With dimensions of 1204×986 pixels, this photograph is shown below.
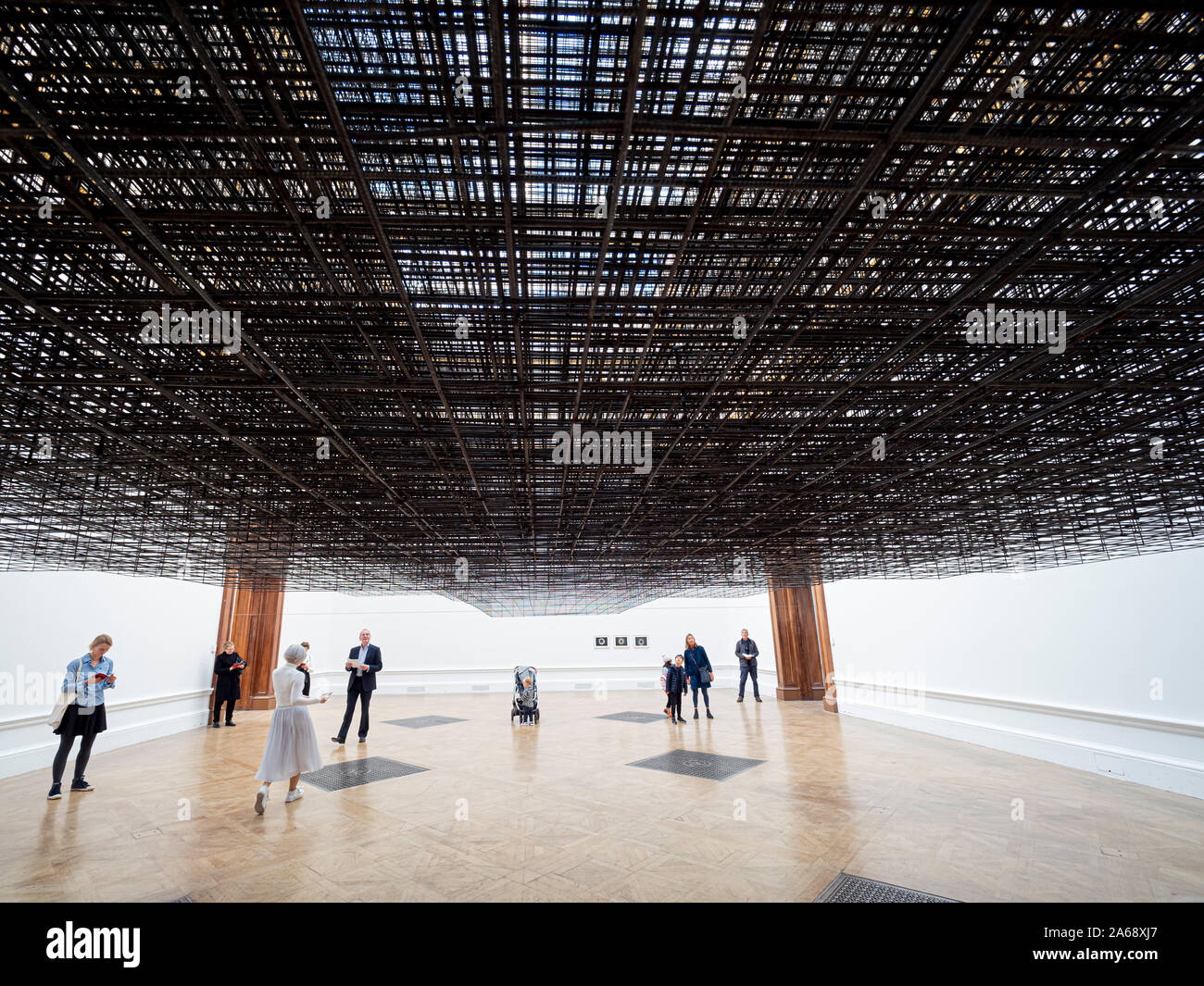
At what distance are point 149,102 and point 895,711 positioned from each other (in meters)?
17.4

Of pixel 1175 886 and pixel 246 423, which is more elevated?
pixel 246 423

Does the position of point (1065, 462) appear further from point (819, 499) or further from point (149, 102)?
point (149, 102)

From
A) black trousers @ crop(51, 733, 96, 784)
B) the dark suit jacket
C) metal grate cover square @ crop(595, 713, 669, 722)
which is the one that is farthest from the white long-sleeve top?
metal grate cover square @ crop(595, 713, 669, 722)

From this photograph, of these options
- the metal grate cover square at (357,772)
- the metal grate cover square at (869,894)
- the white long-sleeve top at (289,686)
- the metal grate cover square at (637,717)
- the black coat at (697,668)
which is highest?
the white long-sleeve top at (289,686)

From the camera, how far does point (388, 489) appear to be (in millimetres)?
8594

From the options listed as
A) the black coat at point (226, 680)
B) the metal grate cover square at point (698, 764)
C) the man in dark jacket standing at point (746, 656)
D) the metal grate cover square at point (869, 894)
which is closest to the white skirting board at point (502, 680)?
the man in dark jacket standing at point (746, 656)

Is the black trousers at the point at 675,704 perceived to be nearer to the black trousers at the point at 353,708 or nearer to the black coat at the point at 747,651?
the black coat at the point at 747,651

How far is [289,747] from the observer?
727cm

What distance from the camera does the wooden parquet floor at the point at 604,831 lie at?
186 inches

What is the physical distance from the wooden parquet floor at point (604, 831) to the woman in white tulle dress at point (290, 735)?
43 centimetres

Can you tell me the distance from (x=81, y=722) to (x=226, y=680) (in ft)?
25.3

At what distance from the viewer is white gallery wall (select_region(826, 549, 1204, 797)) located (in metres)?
9.03
